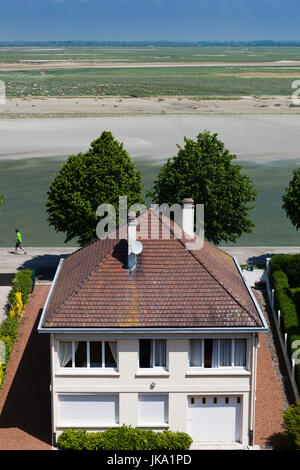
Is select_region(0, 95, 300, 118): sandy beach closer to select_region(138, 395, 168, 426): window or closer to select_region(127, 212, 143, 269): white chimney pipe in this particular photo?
select_region(127, 212, 143, 269): white chimney pipe

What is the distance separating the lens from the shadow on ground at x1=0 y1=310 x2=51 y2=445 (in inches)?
1112

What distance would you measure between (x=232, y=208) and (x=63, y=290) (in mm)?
18452

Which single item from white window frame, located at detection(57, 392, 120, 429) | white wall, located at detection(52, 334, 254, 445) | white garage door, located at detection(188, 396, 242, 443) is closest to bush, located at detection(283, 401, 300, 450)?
white wall, located at detection(52, 334, 254, 445)

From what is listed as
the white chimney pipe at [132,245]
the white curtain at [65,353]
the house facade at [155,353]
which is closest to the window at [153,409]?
the house facade at [155,353]

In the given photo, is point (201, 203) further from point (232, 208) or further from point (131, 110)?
point (131, 110)

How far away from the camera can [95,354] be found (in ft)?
87.4

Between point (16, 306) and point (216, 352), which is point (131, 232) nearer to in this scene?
point (216, 352)

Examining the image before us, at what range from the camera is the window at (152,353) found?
2645 centimetres

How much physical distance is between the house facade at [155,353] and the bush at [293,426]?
1.54 metres

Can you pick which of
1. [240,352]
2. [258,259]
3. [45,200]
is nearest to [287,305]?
[240,352]

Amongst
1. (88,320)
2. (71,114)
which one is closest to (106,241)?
(88,320)

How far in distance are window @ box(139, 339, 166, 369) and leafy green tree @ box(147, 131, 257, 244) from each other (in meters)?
18.7

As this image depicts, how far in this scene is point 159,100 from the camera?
427 ft

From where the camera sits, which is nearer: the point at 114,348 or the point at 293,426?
the point at 293,426
